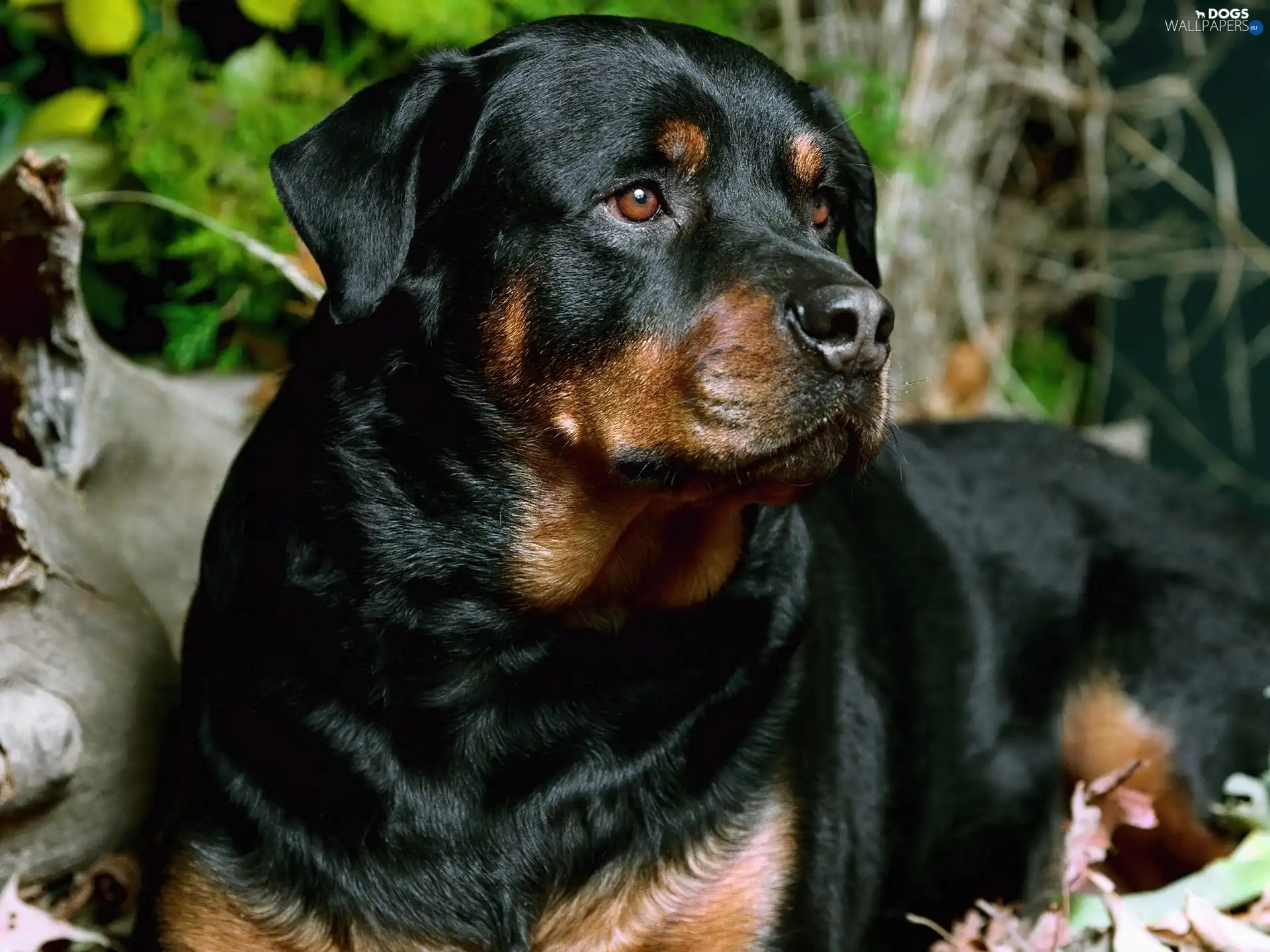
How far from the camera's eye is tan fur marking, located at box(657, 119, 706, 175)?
2064 mm

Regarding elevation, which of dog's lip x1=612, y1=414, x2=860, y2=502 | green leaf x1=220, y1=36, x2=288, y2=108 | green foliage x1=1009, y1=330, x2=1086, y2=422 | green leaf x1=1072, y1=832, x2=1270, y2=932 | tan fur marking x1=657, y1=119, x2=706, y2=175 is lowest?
green foliage x1=1009, y1=330, x2=1086, y2=422

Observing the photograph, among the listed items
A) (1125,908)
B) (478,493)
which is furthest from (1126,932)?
(478,493)

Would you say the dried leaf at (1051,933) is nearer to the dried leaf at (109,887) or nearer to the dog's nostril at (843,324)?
the dog's nostril at (843,324)

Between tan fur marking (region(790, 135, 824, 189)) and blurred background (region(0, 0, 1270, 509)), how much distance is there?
2.45ft

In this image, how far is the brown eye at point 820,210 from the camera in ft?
7.64

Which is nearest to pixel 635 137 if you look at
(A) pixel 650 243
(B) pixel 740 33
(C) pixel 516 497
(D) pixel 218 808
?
(A) pixel 650 243

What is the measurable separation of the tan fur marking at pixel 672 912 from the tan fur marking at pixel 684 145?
102 cm

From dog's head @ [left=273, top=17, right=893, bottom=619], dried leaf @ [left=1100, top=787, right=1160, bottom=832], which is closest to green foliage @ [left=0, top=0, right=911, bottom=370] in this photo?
dog's head @ [left=273, top=17, right=893, bottom=619]

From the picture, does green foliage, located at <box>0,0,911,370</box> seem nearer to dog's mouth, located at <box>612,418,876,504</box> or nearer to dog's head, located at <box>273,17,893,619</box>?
dog's head, located at <box>273,17,893,619</box>

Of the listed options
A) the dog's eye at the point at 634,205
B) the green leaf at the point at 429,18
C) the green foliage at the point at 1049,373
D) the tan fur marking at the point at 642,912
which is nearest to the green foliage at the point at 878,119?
the green leaf at the point at 429,18

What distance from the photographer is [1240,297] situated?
181 inches

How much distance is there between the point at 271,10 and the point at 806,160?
1798 mm

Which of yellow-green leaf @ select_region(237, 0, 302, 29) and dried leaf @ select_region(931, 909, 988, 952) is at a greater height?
yellow-green leaf @ select_region(237, 0, 302, 29)

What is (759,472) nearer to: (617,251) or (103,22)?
(617,251)
